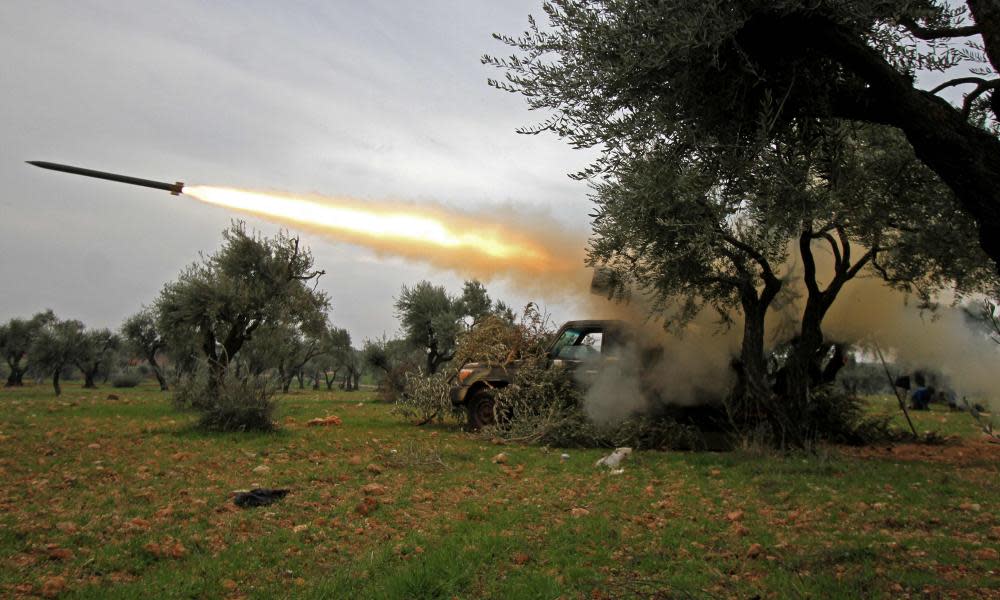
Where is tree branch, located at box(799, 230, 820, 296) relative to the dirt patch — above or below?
above

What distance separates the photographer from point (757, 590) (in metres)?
4.47

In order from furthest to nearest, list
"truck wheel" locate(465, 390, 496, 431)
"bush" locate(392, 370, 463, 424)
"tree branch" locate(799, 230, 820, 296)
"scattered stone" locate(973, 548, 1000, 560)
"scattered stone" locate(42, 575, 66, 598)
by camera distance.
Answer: "bush" locate(392, 370, 463, 424), "truck wheel" locate(465, 390, 496, 431), "tree branch" locate(799, 230, 820, 296), "scattered stone" locate(973, 548, 1000, 560), "scattered stone" locate(42, 575, 66, 598)

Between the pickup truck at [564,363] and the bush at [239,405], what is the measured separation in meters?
3.75

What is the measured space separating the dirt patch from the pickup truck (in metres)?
4.34

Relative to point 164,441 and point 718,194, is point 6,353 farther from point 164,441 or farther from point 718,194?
point 718,194

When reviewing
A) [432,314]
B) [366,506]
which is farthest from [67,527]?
[432,314]

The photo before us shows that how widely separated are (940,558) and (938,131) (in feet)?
10.6

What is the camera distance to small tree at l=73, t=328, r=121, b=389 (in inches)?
1756

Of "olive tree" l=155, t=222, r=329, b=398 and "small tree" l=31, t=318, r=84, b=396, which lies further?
"small tree" l=31, t=318, r=84, b=396

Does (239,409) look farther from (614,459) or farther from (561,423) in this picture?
(614,459)

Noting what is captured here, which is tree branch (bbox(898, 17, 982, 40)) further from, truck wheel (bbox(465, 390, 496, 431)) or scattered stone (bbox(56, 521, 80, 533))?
truck wheel (bbox(465, 390, 496, 431))

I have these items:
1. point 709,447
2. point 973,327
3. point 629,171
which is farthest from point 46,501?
point 973,327

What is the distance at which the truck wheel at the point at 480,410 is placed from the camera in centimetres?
1402

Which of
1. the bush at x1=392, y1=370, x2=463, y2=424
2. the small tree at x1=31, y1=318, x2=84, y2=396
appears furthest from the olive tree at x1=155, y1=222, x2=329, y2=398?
the small tree at x1=31, y1=318, x2=84, y2=396
